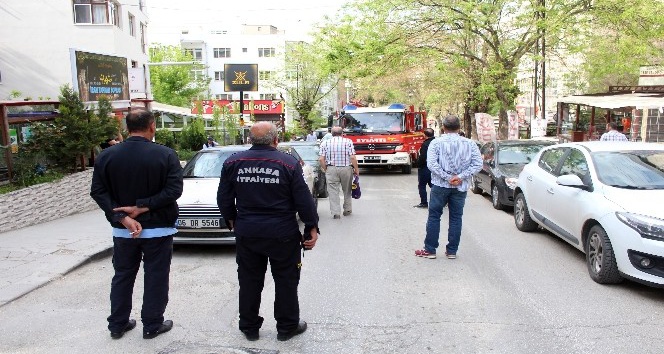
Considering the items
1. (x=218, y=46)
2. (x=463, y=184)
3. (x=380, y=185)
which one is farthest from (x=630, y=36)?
(x=218, y=46)

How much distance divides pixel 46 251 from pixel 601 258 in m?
7.07

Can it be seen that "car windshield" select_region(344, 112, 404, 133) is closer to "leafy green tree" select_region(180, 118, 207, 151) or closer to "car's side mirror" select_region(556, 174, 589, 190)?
"leafy green tree" select_region(180, 118, 207, 151)

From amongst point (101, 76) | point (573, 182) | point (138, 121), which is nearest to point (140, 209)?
point (138, 121)

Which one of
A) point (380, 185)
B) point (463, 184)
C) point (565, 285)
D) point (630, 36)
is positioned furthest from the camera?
point (630, 36)

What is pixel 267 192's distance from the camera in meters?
4.04

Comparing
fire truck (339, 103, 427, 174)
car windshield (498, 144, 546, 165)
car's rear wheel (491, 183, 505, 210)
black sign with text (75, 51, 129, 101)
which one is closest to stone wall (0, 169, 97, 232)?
black sign with text (75, 51, 129, 101)

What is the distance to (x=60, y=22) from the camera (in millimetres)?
24734

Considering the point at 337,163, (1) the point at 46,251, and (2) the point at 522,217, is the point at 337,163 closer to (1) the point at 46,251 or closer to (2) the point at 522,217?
(2) the point at 522,217

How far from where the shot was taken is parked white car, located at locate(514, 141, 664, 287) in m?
5.16

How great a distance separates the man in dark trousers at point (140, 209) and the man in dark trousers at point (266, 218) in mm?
498

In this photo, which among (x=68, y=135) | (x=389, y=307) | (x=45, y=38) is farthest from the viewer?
(x=45, y=38)

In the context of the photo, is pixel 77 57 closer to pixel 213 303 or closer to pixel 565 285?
pixel 213 303

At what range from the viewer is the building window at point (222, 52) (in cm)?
7031

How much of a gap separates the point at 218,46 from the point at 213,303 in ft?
226
